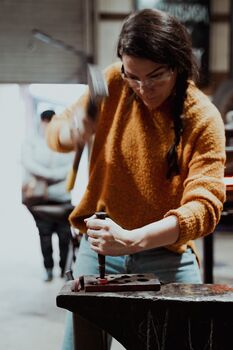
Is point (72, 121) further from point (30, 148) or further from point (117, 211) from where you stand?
point (30, 148)

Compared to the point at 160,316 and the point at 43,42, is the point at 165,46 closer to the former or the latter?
the point at 160,316

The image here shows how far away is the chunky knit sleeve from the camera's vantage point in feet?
5.05

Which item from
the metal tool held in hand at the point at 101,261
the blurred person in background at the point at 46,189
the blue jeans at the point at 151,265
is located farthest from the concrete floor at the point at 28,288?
the metal tool held in hand at the point at 101,261

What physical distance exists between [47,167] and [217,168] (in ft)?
10.9

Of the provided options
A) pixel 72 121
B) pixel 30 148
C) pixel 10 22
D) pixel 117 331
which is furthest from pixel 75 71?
pixel 117 331

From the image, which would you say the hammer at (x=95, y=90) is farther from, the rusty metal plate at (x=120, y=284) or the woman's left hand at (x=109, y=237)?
the rusty metal plate at (x=120, y=284)

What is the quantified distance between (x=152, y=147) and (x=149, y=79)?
0.23 m

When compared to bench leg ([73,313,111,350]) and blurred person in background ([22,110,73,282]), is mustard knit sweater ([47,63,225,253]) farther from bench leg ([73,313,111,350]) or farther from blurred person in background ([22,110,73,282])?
blurred person in background ([22,110,73,282])

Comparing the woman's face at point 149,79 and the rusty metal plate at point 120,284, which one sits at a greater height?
the woman's face at point 149,79

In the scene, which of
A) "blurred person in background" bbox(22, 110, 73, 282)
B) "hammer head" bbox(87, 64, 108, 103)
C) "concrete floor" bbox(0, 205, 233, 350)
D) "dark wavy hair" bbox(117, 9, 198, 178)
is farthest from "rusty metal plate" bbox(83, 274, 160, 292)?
"blurred person in background" bbox(22, 110, 73, 282)

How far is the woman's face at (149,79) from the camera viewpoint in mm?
1619

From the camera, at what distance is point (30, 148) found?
4.91 meters

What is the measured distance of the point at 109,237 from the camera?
1.47 m

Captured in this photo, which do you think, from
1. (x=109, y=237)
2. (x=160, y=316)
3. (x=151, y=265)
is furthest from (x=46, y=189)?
(x=160, y=316)
